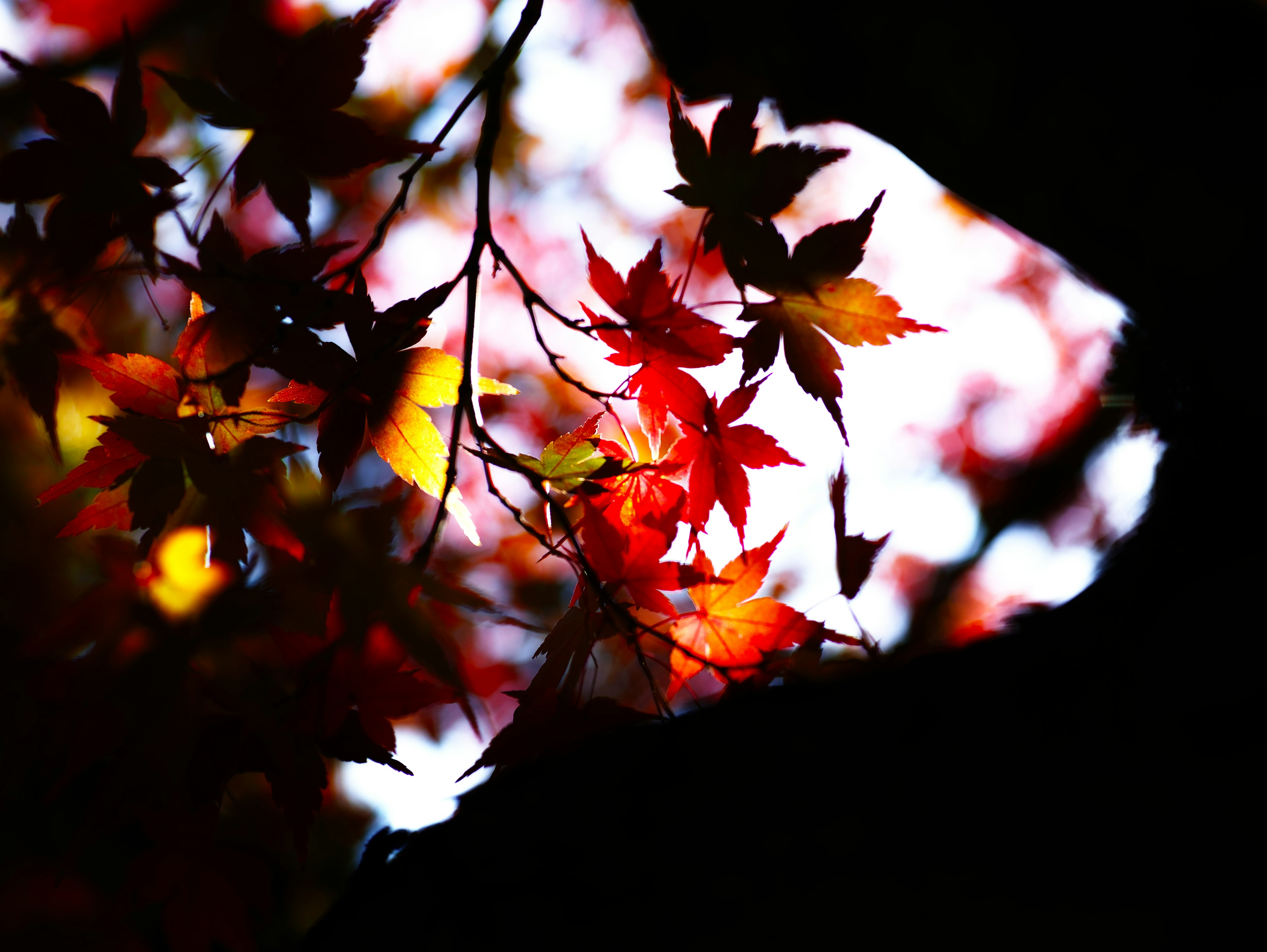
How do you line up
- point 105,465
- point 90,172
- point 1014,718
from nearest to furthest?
point 1014,718, point 90,172, point 105,465

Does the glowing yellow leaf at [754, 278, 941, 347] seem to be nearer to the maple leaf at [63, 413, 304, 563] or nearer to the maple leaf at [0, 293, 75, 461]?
the maple leaf at [63, 413, 304, 563]

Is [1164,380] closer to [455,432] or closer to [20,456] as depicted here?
[455,432]

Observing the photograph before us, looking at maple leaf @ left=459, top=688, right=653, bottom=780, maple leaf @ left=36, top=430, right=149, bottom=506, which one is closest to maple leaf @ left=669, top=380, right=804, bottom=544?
maple leaf @ left=459, top=688, right=653, bottom=780

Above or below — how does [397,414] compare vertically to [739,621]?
above

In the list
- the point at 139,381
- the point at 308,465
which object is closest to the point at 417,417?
the point at 308,465

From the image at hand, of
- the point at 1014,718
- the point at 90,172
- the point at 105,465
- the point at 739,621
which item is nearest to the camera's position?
the point at 1014,718

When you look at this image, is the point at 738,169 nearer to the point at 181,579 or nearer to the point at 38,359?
the point at 181,579
